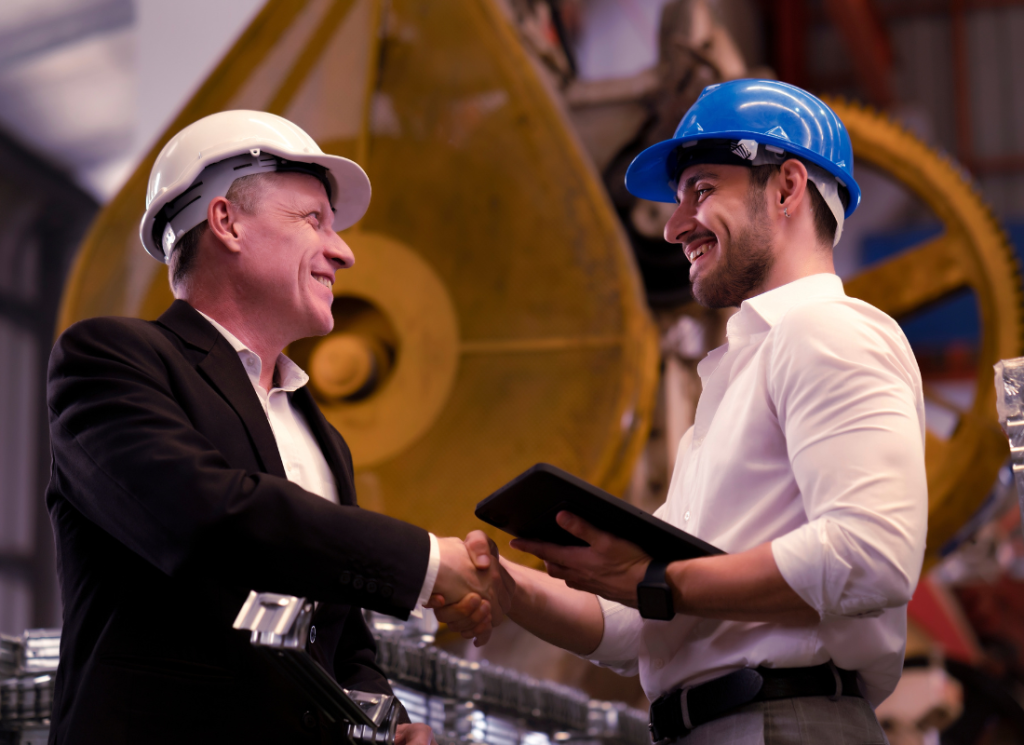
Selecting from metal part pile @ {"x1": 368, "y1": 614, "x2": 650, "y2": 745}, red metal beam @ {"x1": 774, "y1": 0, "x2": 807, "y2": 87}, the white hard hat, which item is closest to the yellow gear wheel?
metal part pile @ {"x1": 368, "y1": 614, "x2": 650, "y2": 745}

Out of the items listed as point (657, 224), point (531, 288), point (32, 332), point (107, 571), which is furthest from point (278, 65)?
point (107, 571)

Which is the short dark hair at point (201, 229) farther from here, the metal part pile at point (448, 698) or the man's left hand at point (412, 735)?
the man's left hand at point (412, 735)

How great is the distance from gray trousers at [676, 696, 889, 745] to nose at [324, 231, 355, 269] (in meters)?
1.13

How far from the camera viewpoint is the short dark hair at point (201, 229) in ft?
6.63

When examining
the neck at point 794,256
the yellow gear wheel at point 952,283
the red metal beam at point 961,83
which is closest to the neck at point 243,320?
the neck at point 794,256

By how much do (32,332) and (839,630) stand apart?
510 cm

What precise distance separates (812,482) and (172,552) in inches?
37.3

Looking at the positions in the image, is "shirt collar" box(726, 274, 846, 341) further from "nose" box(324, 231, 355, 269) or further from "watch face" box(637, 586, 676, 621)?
"nose" box(324, 231, 355, 269)

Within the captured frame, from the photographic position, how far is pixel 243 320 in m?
2.00

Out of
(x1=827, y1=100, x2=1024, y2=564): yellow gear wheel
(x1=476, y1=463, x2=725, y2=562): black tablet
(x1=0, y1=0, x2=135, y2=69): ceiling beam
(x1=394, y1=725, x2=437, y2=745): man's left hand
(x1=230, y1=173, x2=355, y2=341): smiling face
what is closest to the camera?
(x1=476, y1=463, x2=725, y2=562): black tablet

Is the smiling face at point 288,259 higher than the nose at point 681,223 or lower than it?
higher

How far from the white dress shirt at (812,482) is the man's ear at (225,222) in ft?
3.07

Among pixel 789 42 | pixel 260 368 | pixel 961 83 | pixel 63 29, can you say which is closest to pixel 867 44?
pixel 789 42

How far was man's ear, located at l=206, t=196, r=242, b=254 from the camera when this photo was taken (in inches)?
78.3
